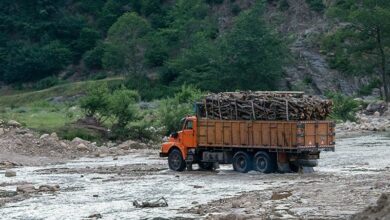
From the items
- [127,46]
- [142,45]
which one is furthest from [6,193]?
[142,45]

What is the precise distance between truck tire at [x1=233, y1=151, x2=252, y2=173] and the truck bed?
400 millimetres

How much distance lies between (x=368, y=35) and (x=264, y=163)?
5280 cm

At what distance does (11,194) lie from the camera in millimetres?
33906

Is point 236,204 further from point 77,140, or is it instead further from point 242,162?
point 77,140

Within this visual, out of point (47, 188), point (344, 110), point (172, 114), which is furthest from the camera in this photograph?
point (344, 110)

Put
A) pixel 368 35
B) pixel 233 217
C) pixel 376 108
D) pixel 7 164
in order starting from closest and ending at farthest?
pixel 233 217, pixel 7 164, pixel 376 108, pixel 368 35

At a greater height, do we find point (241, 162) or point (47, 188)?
point (241, 162)

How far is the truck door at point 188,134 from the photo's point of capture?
41094 millimetres

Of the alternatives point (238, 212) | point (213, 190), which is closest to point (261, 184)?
point (213, 190)

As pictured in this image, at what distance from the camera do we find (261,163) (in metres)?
39.5

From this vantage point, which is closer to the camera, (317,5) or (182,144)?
(182,144)

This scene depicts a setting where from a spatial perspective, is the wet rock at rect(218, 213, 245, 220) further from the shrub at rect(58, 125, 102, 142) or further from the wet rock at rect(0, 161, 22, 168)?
the shrub at rect(58, 125, 102, 142)

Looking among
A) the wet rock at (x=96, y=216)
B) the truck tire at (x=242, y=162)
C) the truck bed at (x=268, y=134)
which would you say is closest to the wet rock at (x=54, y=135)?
the truck bed at (x=268, y=134)

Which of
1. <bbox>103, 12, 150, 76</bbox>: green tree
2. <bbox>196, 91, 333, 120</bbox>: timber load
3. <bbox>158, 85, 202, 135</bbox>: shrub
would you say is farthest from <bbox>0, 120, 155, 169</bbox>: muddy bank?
<bbox>103, 12, 150, 76</bbox>: green tree
